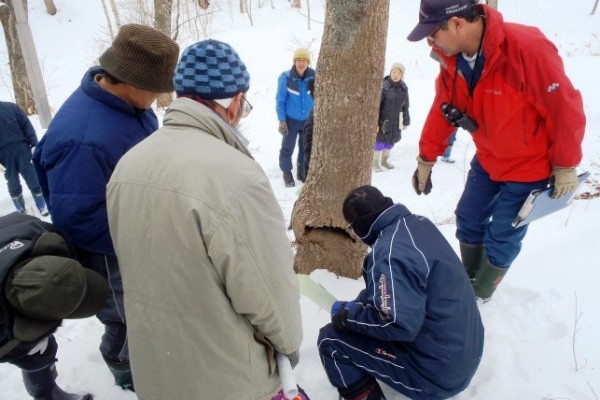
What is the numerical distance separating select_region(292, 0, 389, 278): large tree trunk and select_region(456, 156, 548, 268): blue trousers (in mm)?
651

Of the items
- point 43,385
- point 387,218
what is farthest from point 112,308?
point 387,218

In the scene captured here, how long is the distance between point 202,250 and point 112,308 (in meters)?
1.04

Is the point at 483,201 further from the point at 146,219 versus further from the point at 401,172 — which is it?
the point at 401,172

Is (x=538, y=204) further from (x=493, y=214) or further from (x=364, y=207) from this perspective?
(x=364, y=207)

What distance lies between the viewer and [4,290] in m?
1.17

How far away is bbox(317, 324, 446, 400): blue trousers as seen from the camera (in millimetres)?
1724

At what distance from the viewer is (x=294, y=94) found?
18.1ft

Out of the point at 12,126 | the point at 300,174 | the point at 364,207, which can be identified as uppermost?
the point at 364,207

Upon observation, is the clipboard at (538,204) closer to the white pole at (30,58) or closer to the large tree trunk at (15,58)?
the white pole at (30,58)

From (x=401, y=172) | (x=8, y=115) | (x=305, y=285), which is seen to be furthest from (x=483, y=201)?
(x=8, y=115)

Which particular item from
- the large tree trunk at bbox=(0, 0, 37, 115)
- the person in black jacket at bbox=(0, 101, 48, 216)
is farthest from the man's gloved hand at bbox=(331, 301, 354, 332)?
the large tree trunk at bbox=(0, 0, 37, 115)

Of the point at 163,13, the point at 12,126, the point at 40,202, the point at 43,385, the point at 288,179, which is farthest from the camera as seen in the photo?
the point at 163,13

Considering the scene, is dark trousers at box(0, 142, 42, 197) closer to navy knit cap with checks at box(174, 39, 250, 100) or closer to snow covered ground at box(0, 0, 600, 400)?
snow covered ground at box(0, 0, 600, 400)

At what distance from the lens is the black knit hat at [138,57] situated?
1.57 meters
